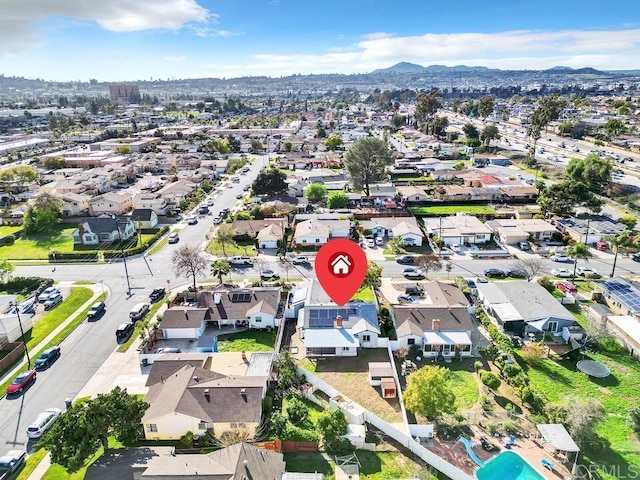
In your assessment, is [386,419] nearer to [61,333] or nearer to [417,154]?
[61,333]

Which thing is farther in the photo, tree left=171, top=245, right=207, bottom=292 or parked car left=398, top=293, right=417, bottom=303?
tree left=171, top=245, right=207, bottom=292

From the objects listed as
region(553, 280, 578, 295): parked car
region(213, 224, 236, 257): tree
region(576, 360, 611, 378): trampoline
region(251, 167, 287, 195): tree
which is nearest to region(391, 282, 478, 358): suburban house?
region(576, 360, 611, 378): trampoline

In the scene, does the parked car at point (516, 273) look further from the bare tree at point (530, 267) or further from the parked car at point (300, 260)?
the parked car at point (300, 260)

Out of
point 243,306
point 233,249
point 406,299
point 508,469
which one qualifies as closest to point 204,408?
point 243,306

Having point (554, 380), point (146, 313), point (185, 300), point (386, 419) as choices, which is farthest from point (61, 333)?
point (554, 380)

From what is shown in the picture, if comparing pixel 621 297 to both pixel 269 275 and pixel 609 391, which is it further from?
pixel 269 275

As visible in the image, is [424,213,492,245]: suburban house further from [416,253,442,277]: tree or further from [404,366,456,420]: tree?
[404,366,456,420]: tree
